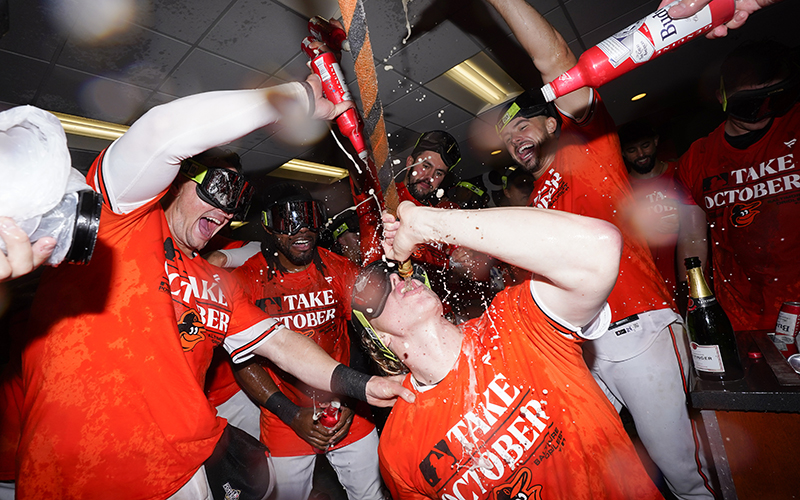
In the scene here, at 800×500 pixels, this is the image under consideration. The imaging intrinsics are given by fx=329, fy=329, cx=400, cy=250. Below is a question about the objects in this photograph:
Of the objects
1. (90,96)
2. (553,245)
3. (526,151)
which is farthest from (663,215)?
(90,96)

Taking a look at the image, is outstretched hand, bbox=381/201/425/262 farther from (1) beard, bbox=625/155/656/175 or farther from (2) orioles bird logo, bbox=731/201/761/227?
(1) beard, bbox=625/155/656/175

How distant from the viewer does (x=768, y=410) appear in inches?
57.3

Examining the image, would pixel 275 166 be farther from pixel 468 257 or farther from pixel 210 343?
pixel 210 343

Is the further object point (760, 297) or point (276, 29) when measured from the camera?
point (276, 29)

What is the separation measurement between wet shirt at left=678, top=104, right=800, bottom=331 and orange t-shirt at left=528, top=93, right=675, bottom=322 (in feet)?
4.38

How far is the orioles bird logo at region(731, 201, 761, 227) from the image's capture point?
2893 millimetres

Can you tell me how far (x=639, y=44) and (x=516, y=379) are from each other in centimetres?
161

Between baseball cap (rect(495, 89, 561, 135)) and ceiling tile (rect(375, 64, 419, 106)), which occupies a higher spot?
baseball cap (rect(495, 89, 561, 135))

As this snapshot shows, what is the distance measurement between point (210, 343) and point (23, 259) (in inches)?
57.5

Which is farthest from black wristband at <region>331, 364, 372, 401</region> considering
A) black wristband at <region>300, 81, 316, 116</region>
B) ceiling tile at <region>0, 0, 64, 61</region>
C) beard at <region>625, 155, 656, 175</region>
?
beard at <region>625, 155, 656, 175</region>

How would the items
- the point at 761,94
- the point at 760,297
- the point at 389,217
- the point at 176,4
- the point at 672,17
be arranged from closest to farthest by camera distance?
the point at 672,17 → the point at 389,217 → the point at 761,94 → the point at 760,297 → the point at 176,4

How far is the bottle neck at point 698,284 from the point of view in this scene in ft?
7.75

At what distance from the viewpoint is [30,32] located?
139 inches

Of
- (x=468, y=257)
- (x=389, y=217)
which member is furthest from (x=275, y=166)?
(x=389, y=217)
